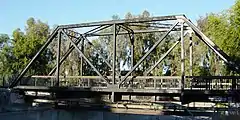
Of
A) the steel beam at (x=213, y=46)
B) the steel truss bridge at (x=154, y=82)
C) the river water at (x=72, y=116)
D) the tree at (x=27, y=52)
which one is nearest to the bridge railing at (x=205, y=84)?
the steel truss bridge at (x=154, y=82)

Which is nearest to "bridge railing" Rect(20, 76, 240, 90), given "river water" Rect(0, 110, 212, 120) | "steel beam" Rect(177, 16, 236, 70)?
"steel beam" Rect(177, 16, 236, 70)

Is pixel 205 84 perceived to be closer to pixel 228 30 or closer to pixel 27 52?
pixel 228 30

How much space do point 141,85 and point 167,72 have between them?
4399cm

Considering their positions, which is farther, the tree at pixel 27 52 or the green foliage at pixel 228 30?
the tree at pixel 27 52

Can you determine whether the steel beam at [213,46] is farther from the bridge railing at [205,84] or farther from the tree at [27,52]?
the tree at [27,52]

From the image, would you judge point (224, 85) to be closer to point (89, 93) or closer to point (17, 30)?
point (89, 93)

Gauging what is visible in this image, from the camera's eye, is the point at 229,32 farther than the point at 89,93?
Yes

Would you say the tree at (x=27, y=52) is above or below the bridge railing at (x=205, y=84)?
above

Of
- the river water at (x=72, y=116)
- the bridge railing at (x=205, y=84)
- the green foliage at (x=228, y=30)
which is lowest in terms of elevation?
the river water at (x=72, y=116)

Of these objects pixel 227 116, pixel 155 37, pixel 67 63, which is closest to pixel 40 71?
pixel 67 63

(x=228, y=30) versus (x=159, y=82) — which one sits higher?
(x=228, y=30)

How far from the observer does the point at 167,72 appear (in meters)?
68.8

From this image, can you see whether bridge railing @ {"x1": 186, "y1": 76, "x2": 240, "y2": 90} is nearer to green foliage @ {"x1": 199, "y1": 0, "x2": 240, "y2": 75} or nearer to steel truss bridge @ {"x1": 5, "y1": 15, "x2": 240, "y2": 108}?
steel truss bridge @ {"x1": 5, "y1": 15, "x2": 240, "y2": 108}

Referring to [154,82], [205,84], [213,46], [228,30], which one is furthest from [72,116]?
[228,30]
